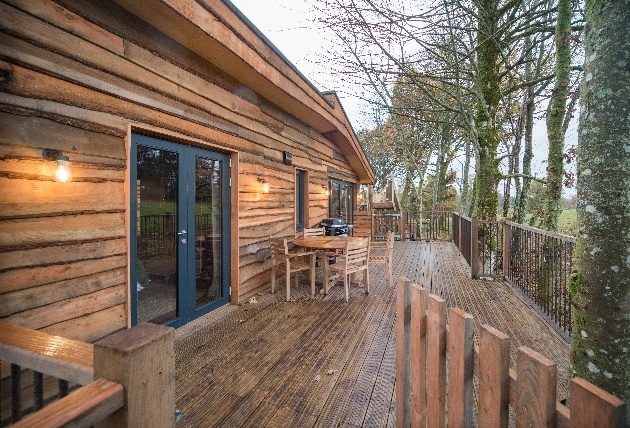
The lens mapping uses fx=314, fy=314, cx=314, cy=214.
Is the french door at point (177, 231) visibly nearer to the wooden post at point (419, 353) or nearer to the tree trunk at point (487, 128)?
the wooden post at point (419, 353)

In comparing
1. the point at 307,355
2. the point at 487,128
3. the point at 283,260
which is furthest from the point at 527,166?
the point at 307,355

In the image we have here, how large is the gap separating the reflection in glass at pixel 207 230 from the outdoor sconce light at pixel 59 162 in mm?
1540

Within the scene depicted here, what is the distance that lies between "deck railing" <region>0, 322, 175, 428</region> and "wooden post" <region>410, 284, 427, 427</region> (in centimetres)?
108

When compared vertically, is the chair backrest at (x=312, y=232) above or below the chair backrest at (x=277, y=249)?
above

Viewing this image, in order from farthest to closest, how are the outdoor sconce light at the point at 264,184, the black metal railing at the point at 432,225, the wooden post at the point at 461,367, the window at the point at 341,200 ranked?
the black metal railing at the point at 432,225
the window at the point at 341,200
the outdoor sconce light at the point at 264,184
the wooden post at the point at 461,367

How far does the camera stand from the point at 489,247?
600 cm

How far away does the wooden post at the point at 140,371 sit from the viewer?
0.76 meters

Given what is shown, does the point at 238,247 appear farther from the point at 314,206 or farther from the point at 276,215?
the point at 314,206

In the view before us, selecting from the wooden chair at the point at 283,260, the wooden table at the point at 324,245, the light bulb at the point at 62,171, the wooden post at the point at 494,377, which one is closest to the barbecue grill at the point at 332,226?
the wooden table at the point at 324,245

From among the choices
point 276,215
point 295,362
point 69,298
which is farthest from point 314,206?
point 69,298

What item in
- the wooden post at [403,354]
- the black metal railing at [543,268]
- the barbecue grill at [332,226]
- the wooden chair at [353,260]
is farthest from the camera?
the barbecue grill at [332,226]

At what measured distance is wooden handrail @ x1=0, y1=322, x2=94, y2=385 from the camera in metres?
0.89

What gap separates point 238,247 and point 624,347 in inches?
150

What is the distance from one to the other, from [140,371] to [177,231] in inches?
113
